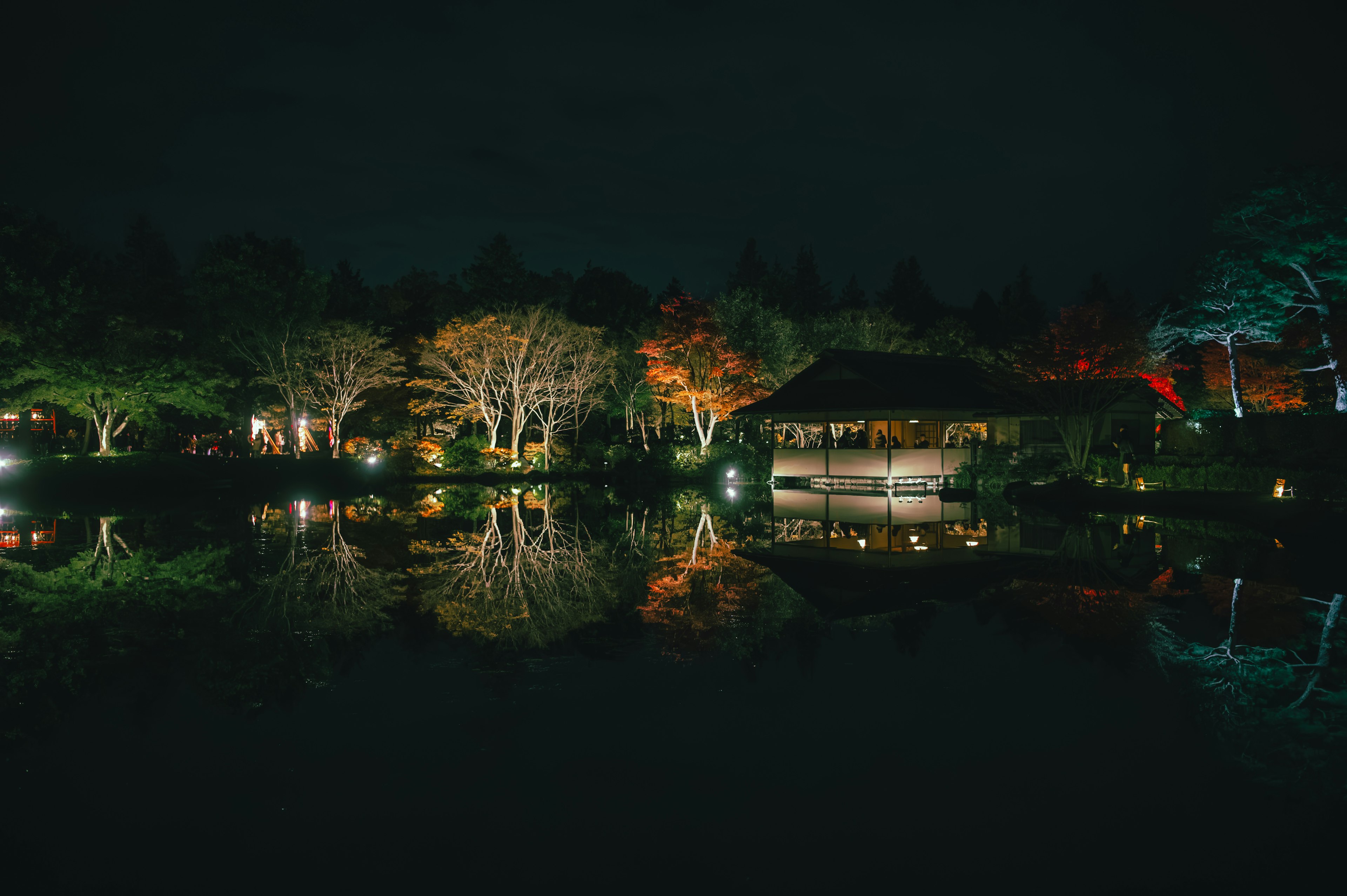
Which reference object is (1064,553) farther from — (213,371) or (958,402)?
(213,371)

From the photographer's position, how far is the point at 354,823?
4543 mm

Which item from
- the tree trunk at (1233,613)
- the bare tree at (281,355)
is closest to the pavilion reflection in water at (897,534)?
the tree trunk at (1233,613)

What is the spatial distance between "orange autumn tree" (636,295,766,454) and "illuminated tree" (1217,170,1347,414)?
730 inches

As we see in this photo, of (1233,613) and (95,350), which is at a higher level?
(95,350)

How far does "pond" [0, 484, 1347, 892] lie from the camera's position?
4.24 m

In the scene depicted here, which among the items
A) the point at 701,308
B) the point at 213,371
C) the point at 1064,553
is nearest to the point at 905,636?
the point at 1064,553

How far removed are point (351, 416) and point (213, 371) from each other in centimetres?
702

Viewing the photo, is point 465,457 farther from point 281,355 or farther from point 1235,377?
point 1235,377

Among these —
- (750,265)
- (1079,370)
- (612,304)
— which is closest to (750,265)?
(750,265)

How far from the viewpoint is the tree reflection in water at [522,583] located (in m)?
8.97

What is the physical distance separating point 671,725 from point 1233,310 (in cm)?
3346

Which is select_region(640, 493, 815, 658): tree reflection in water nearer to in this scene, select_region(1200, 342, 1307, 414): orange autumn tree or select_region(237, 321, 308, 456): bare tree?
select_region(237, 321, 308, 456): bare tree

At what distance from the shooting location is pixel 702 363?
32.8 m

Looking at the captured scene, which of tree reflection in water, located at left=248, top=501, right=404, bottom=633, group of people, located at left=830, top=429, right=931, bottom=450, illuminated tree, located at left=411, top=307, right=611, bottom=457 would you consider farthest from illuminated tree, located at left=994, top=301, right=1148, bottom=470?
tree reflection in water, located at left=248, top=501, right=404, bottom=633
